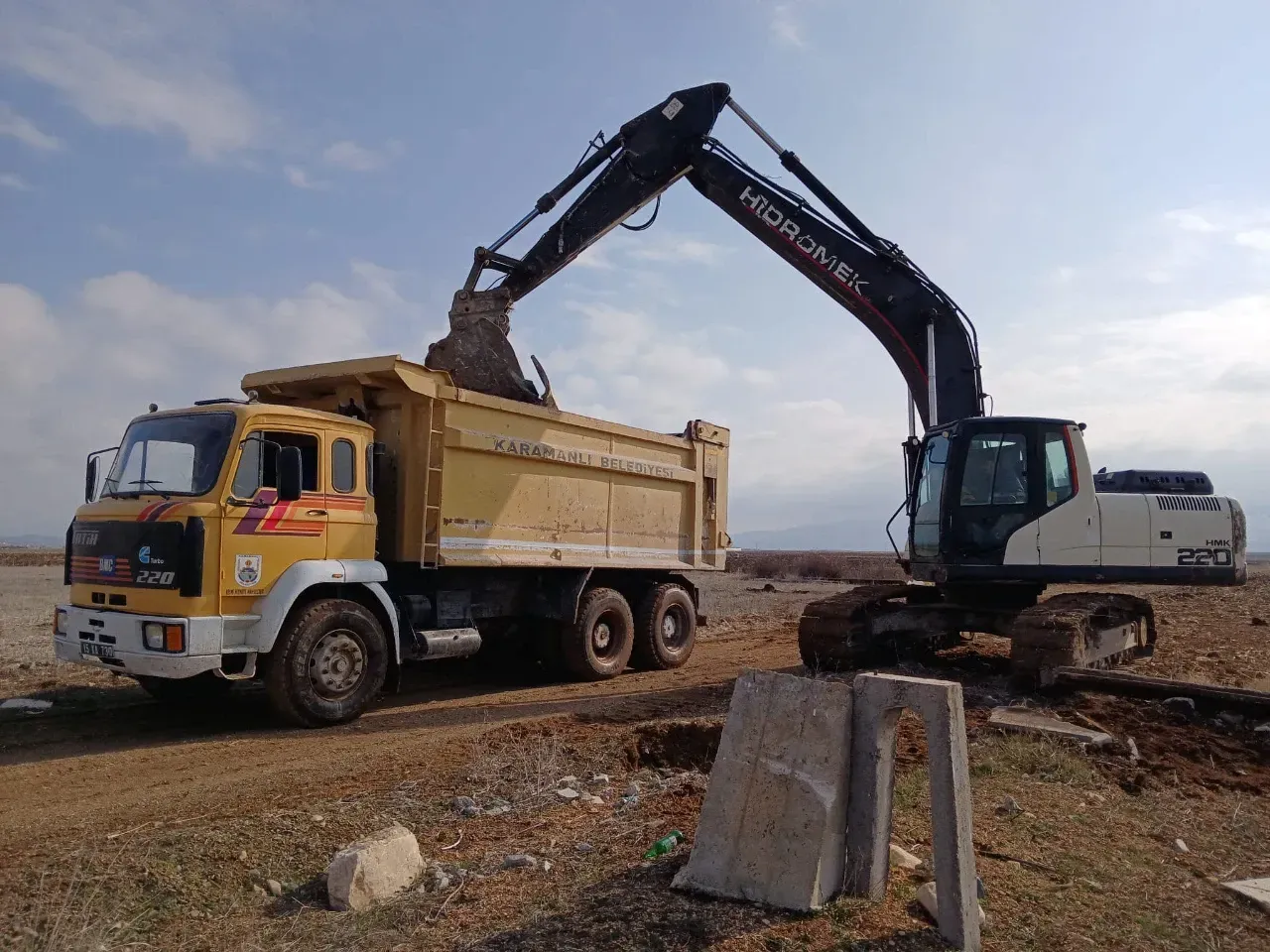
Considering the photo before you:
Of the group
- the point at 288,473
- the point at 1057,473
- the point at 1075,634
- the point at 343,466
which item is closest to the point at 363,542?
Result: the point at 343,466

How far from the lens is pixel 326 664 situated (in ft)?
27.4

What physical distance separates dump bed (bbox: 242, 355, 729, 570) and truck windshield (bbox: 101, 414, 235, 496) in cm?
151

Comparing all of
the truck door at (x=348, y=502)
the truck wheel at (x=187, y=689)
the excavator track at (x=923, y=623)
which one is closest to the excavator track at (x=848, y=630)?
the excavator track at (x=923, y=623)

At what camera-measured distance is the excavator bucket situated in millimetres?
10742

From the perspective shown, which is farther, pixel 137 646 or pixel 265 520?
pixel 265 520

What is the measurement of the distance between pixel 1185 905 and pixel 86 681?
402 inches

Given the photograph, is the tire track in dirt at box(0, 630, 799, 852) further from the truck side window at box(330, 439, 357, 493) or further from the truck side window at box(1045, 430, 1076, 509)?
the truck side window at box(1045, 430, 1076, 509)

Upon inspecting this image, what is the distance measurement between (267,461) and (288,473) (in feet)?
0.68

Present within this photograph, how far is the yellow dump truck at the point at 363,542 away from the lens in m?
7.77

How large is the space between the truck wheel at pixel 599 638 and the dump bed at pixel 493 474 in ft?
1.53

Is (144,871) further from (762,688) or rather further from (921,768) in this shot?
(921,768)

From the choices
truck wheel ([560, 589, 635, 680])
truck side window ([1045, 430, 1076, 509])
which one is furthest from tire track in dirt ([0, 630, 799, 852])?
truck side window ([1045, 430, 1076, 509])

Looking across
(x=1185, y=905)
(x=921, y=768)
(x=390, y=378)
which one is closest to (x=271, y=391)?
(x=390, y=378)

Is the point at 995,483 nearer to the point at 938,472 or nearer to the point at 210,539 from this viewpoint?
the point at 938,472
